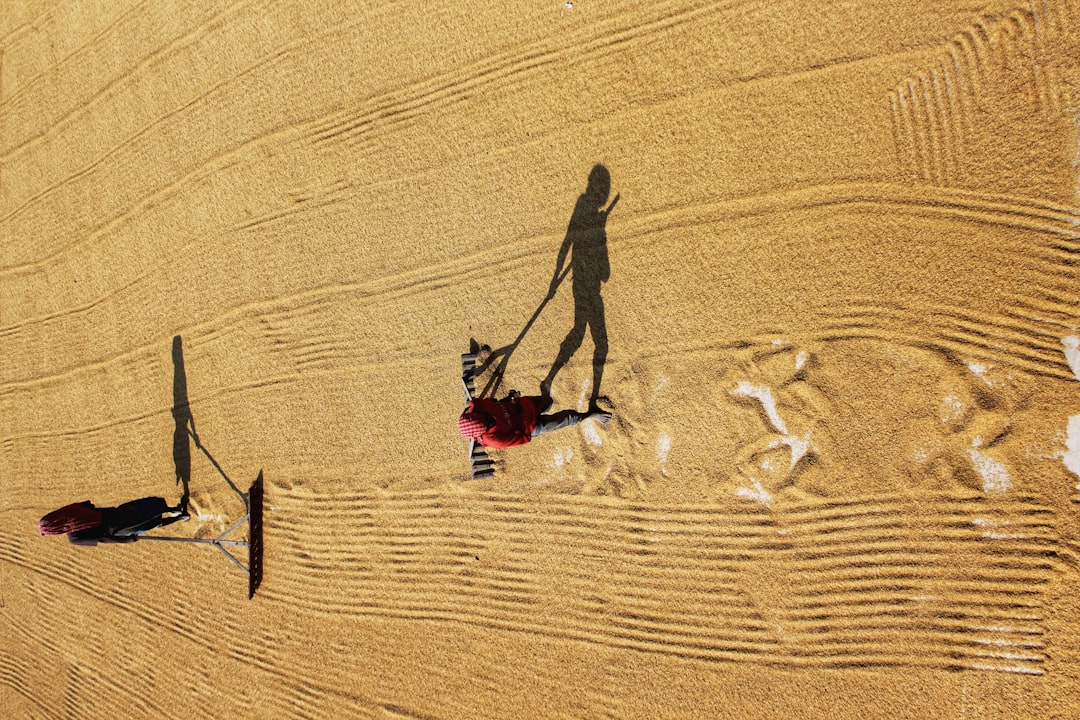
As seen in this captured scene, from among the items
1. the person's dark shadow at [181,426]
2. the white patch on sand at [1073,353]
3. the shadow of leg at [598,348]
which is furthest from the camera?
the person's dark shadow at [181,426]

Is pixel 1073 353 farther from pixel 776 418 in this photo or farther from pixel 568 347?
pixel 568 347

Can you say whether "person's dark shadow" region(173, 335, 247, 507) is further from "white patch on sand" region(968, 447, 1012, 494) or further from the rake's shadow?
"white patch on sand" region(968, 447, 1012, 494)

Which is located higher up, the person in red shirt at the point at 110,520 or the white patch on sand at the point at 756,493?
the white patch on sand at the point at 756,493

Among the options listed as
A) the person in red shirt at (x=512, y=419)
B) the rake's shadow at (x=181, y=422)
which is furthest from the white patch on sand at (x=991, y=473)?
the rake's shadow at (x=181, y=422)

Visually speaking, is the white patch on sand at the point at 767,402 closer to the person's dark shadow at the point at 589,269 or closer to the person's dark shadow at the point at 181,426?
the person's dark shadow at the point at 589,269

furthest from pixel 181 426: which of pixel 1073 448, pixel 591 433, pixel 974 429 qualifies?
pixel 1073 448

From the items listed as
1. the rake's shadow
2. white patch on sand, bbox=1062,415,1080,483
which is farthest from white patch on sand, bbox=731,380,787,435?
the rake's shadow

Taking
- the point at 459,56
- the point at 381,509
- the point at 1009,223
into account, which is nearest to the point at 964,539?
the point at 1009,223
